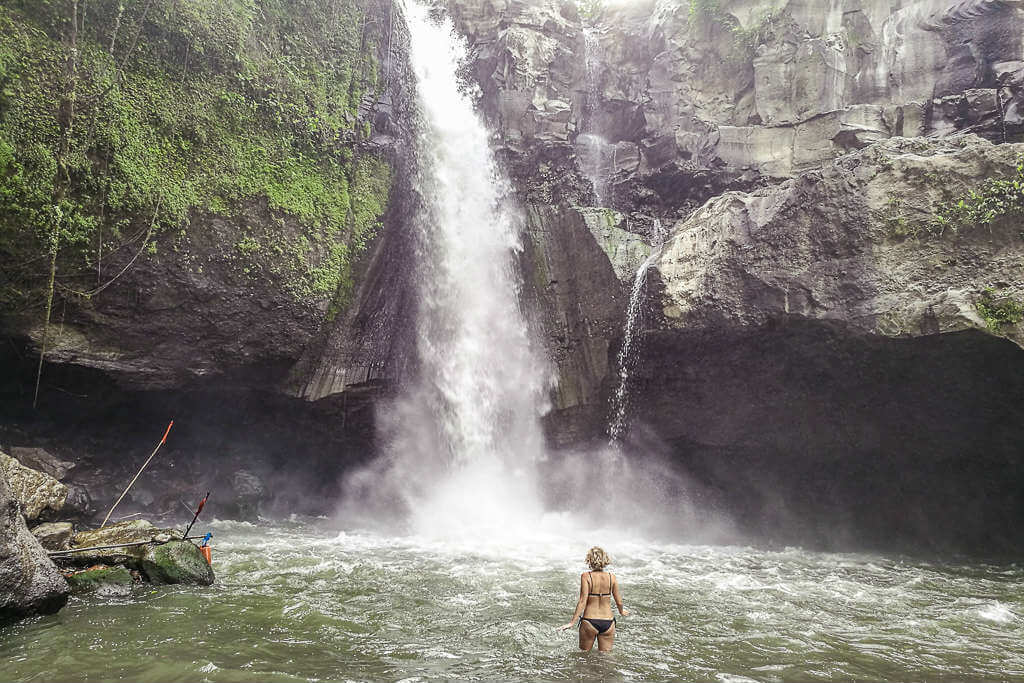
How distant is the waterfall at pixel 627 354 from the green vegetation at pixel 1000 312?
6286 mm

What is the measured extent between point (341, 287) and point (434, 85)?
780 centimetres

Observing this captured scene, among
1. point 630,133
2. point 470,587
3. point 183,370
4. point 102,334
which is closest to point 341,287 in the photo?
point 183,370

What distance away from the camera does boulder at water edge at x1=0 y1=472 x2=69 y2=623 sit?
604 centimetres

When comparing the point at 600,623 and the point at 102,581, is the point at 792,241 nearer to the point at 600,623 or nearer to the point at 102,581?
the point at 600,623

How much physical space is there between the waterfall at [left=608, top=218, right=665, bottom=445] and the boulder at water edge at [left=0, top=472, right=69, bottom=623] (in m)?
11.4

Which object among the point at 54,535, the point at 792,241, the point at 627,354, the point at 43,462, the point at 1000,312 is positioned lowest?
the point at 54,535

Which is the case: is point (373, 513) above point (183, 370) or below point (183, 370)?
below

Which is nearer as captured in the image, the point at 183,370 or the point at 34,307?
the point at 34,307

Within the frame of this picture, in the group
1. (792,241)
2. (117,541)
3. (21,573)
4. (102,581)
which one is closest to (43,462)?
(117,541)

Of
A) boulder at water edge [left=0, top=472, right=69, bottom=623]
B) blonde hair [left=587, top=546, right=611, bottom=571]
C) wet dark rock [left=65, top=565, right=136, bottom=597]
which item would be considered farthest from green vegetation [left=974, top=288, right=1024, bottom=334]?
boulder at water edge [left=0, top=472, right=69, bottom=623]

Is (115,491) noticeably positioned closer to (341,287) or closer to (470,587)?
(341,287)

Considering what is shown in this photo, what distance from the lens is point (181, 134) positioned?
1295 cm

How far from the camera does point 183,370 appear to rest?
13.4 meters

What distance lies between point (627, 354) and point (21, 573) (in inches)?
462
